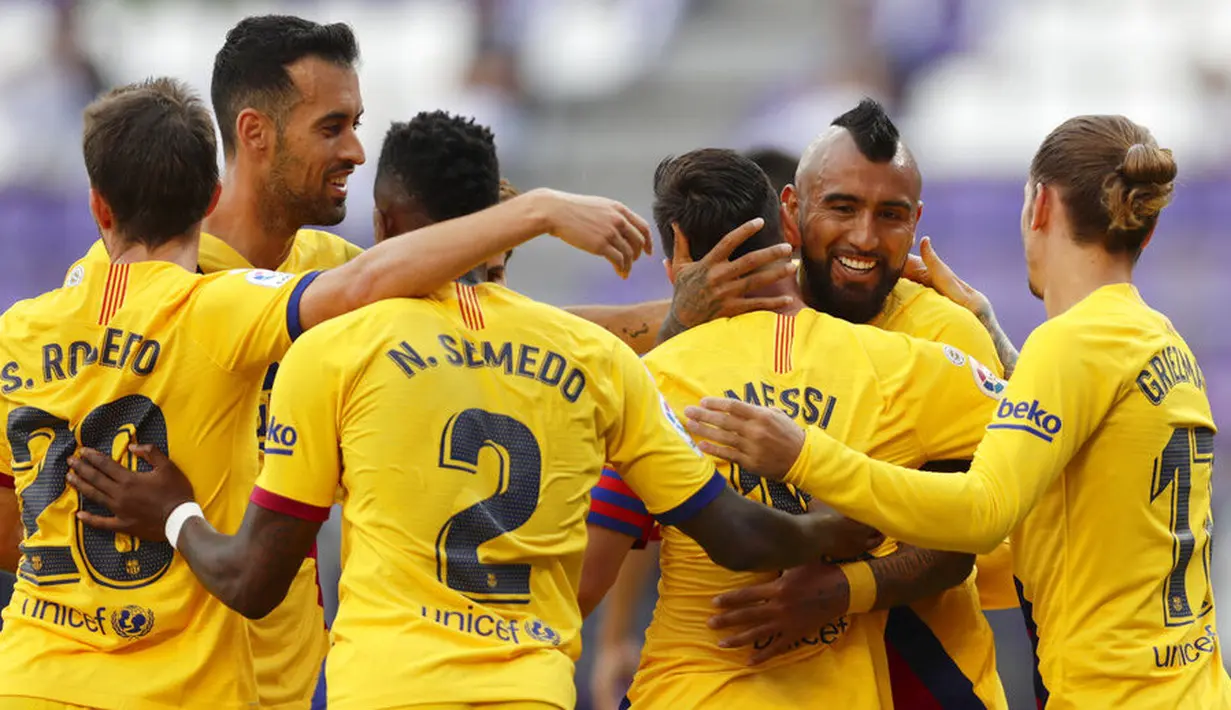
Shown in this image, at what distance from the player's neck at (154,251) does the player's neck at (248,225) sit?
97cm

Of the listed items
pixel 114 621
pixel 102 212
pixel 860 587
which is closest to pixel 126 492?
pixel 114 621

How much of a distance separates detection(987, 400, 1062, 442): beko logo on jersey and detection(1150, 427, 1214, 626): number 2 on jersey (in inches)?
13.7

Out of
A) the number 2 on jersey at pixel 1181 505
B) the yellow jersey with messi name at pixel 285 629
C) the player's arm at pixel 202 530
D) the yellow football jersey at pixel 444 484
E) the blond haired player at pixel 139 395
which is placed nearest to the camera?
the yellow football jersey at pixel 444 484

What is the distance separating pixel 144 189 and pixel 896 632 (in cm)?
236

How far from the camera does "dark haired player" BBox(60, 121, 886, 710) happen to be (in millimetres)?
3506

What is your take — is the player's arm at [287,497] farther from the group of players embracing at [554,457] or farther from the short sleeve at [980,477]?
the short sleeve at [980,477]

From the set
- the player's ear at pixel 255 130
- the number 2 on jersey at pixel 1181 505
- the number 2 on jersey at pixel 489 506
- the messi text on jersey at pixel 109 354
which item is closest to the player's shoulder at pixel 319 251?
the player's ear at pixel 255 130

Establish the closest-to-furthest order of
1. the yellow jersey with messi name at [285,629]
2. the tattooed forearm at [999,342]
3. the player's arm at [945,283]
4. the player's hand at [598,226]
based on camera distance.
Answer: the player's hand at [598,226]
the yellow jersey with messi name at [285,629]
the player's arm at [945,283]
the tattooed forearm at [999,342]

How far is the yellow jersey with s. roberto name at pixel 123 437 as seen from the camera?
3.91m

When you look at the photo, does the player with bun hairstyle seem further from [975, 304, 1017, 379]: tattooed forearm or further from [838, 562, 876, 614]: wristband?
[975, 304, 1017, 379]: tattooed forearm

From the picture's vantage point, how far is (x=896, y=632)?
4.68 m

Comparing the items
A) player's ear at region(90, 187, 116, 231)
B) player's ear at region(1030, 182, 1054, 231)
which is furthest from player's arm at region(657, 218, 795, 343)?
player's ear at region(90, 187, 116, 231)

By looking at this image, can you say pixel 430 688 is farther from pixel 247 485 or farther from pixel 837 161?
pixel 837 161

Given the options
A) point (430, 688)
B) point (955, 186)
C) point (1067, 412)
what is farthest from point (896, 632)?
point (955, 186)
